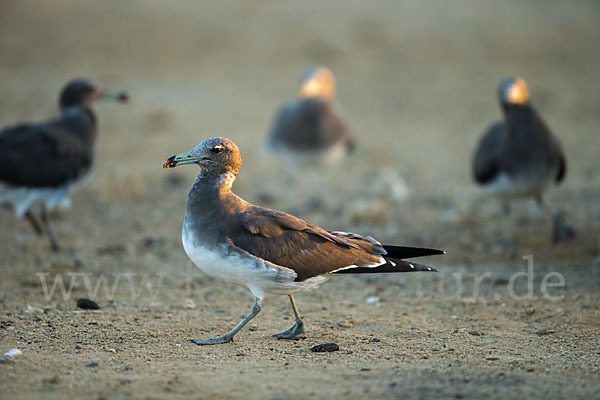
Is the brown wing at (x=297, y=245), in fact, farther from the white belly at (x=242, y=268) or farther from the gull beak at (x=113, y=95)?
the gull beak at (x=113, y=95)

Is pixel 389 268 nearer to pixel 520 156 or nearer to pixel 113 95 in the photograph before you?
pixel 520 156

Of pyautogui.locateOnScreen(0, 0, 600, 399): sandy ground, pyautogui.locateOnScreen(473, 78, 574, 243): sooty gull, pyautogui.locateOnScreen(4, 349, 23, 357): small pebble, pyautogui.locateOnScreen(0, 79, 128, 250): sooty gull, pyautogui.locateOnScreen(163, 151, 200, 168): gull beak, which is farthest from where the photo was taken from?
pyautogui.locateOnScreen(473, 78, 574, 243): sooty gull

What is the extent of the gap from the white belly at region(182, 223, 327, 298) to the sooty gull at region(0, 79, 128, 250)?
11.5 feet

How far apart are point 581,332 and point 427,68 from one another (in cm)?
1168

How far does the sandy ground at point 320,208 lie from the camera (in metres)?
4.43

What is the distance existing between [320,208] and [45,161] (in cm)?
366

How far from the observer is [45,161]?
7.88 metres

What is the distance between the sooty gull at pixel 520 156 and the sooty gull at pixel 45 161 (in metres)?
4.66

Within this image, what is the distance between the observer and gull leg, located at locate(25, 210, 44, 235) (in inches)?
320

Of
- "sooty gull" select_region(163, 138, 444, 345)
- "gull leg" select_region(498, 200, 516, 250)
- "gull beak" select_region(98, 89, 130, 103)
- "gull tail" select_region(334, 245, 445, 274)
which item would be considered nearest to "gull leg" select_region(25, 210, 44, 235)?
"gull beak" select_region(98, 89, 130, 103)

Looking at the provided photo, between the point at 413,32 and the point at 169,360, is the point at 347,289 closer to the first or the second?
the point at 169,360

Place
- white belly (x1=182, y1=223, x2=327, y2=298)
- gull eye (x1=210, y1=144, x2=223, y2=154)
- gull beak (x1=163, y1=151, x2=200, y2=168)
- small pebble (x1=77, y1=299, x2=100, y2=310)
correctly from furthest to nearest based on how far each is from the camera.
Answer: small pebble (x1=77, y1=299, x2=100, y2=310) → gull eye (x1=210, y1=144, x2=223, y2=154) → gull beak (x1=163, y1=151, x2=200, y2=168) → white belly (x1=182, y1=223, x2=327, y2=298)

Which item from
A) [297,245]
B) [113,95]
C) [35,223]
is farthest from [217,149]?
[113,95]

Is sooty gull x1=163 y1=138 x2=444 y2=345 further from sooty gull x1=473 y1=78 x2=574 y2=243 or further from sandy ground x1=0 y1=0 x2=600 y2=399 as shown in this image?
sooty gull x1=473 y1=78 x2=574 y2=243
